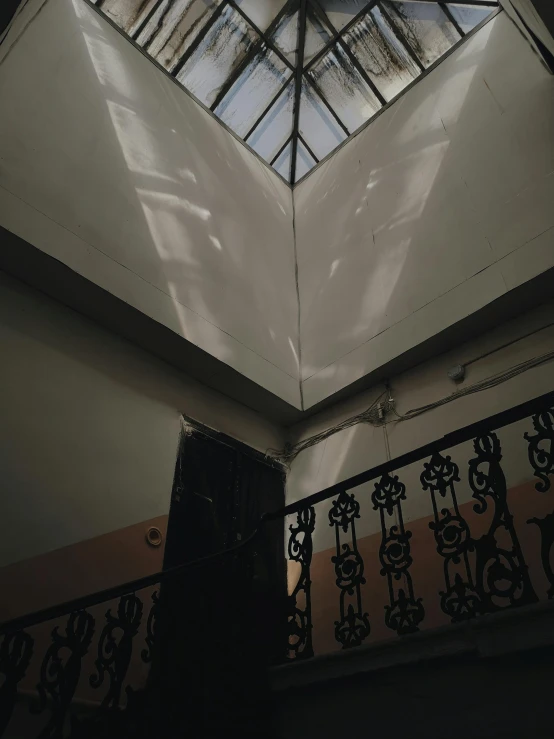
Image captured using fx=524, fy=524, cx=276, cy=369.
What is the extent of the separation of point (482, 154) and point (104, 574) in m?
5.93

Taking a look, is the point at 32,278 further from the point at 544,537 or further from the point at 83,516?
the point at 544,537

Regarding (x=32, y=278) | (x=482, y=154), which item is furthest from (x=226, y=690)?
(x=482, y=154)

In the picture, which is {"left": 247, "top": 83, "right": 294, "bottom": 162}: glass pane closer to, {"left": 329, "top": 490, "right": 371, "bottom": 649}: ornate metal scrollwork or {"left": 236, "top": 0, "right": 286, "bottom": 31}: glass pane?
{"left": 236, "top": 0, "right": 286, "bottom": 31}: glass pane

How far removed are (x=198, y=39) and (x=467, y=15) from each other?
147 inches

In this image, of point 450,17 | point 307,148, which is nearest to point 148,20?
point 307,148

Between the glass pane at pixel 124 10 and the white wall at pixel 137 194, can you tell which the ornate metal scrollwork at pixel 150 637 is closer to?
the white wall at pixel 137 194

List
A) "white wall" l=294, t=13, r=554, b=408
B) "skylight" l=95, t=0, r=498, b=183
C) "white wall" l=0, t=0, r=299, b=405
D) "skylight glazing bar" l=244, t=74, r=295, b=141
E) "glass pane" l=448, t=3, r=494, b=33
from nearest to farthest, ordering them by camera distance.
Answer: "white wall" l=0, t=0, r=299, b=405, "white wall" l=294, t=13, r=554, b=408, "glass pane" l=448, t=3, r=494, b=33, "skylight" l=95, t=0, r=498, b=183, "skylight glazing bar" l=244, t=74, r=295, b=141

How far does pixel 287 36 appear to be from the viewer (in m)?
7.98

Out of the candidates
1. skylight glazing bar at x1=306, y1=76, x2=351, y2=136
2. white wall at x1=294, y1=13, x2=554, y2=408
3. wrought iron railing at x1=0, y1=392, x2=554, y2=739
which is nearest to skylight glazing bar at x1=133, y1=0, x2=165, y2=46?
skylight glazing bar at x1=306, y1=76, x2=351, y2=136

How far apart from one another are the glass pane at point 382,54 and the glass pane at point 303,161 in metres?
1.64

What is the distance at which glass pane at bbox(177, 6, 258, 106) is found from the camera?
754cm

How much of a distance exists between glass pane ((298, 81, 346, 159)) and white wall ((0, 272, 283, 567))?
17.4 feet

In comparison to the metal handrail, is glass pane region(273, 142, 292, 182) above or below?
above

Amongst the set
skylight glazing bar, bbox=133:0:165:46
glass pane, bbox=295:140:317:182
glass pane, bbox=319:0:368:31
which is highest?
glass pane, bbox=319:0:368:31
